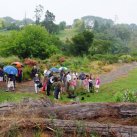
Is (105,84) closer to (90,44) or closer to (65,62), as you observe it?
(65,62)

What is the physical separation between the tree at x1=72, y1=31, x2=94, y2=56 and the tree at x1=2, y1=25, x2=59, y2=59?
7.29 m

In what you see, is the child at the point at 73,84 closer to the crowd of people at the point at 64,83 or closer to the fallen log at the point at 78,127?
the crowd of people at the point at 64,83

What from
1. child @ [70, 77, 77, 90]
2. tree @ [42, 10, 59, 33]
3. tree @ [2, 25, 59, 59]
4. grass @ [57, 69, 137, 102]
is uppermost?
tree @ [42, 10, 59, 33]

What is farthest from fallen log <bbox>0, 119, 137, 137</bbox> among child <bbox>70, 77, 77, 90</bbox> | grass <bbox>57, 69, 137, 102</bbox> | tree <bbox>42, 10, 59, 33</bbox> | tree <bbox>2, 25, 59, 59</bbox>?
tree <bbox>42, 10, 59, 33</bbox>

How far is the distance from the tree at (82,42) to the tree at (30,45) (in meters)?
7.29

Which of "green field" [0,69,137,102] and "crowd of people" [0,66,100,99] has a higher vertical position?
"crowd of people" [0,66,100,99]

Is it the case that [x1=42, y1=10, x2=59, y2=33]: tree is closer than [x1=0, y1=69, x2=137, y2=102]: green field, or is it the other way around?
[x1=0, y1=69, x2=137, y2=102]: green field

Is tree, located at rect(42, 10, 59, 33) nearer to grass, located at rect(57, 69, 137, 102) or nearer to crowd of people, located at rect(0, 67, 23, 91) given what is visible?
grass, located at rect(57, 69, 137, 102)

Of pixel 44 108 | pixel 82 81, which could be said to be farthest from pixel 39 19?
pixel 44 108

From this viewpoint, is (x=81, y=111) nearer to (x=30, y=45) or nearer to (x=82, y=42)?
(x=30, y=45)

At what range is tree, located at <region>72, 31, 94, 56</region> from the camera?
48775 mm

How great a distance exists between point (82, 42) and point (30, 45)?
9889 millimetres

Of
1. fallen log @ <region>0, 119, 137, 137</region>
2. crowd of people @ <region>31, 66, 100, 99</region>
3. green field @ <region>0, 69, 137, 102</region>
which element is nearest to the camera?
fallen log @ <region>0, 119, 137, 137</region>

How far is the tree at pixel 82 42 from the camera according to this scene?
48775 millimetres
